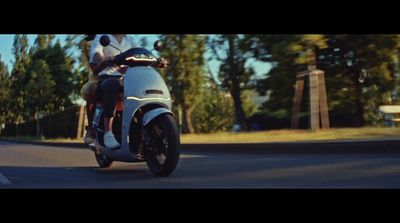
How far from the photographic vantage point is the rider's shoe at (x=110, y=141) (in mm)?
4563

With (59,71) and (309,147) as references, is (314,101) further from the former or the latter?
(59,71)

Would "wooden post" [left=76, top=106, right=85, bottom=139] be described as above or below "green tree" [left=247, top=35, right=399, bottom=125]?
below

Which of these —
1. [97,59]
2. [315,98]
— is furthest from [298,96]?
[97,59]

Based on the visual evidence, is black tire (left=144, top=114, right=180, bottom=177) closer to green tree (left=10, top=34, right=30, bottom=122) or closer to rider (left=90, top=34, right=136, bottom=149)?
rider (left=90, top=34, right=136, bottom=149)

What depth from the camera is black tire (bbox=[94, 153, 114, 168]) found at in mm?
4562

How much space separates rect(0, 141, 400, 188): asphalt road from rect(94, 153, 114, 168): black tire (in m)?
0.04

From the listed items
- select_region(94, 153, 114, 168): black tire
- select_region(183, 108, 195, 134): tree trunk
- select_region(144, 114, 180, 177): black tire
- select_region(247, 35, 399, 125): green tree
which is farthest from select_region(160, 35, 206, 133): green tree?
select_region(94, 153, 114, 168): black tire

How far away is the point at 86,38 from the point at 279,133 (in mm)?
1645

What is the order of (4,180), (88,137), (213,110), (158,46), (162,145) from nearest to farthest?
(4,180), (162,145), (158,46), (213,110), (88,137)

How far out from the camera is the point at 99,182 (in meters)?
4.17

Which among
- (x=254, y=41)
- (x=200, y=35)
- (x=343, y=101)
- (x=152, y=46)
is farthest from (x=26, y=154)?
(x=343, y=101)

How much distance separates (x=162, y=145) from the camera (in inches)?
171

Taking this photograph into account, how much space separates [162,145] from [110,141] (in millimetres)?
503

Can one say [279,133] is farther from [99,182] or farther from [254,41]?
[99,182]
